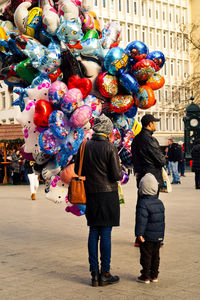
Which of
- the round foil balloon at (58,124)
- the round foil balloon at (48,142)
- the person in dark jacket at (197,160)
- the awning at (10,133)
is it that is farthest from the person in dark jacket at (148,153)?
the awning at (10,133)

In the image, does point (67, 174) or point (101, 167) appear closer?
point (101, 167)

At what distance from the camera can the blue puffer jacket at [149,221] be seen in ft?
19.8

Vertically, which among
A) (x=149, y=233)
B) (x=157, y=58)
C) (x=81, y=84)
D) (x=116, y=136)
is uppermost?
(x=157, y=58)

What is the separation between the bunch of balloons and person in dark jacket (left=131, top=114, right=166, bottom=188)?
2.28 feet

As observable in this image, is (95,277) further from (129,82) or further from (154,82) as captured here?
(154,82)

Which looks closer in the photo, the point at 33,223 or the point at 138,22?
the point at 33,223

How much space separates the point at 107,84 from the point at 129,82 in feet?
1.12

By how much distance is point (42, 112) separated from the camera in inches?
311

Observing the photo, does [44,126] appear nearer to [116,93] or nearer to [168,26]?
[116,93]

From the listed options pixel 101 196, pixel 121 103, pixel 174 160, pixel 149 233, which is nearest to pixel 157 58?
pixel 121 103

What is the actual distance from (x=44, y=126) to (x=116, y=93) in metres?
1.27

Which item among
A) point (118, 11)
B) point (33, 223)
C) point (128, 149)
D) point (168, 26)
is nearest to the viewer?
point (128, 149)

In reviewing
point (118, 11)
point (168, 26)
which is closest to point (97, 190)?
point (118, 11)

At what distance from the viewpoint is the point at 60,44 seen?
322 inches
